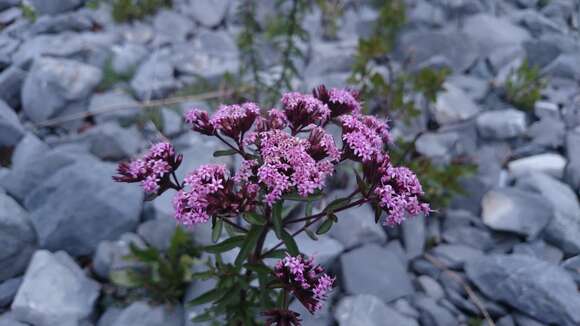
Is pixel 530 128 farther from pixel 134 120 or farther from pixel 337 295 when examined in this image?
pixel 134 120

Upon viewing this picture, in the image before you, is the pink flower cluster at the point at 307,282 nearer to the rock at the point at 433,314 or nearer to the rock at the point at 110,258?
the rock at the point at 433,314

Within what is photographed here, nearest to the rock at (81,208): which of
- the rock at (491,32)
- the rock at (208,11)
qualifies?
the rock at (208,11)

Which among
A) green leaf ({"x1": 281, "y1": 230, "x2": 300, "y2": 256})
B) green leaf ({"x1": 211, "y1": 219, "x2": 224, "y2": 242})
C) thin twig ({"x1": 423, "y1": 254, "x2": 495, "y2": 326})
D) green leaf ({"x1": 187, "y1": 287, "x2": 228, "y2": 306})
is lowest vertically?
thin twig ({"x1": 423, "y1": 254, "x2": 495, "y2": 326})

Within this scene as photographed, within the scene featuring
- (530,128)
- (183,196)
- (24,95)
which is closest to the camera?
(183,196)

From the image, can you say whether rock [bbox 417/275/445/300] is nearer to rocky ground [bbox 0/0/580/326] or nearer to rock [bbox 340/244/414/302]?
rocky ground [bbox 0/0/580/326]

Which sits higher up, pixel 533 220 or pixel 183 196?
pixel 183 196

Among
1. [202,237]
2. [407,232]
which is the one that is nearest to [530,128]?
[407,232]

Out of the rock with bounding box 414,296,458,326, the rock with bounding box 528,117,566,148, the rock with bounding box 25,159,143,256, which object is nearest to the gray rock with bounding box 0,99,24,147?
the rock with bounding box 25,159,143,256
